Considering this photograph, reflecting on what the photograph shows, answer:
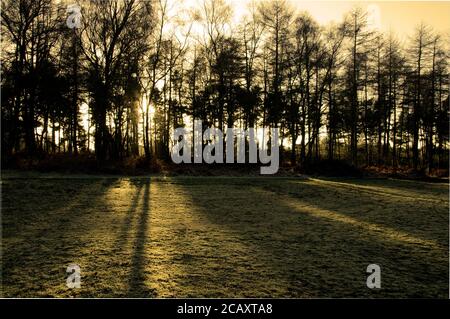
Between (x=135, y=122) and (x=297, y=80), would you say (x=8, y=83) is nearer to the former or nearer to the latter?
(x=135, y=122)

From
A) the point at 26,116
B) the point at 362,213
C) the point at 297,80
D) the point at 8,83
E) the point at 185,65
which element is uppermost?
the point at 185,65

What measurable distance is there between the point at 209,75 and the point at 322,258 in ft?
100

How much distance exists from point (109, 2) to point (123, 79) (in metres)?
6.52

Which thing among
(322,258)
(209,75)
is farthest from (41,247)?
(209,75)

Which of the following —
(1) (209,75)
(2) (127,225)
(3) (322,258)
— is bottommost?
Answer: (3) (322,258)

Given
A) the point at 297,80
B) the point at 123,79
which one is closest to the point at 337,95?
the point at 297,80

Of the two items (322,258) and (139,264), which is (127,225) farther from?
(322,258)

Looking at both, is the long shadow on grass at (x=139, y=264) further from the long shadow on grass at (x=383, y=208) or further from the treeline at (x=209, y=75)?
the treeline at (x=209, y=75)

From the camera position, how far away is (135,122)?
3969 centimetres

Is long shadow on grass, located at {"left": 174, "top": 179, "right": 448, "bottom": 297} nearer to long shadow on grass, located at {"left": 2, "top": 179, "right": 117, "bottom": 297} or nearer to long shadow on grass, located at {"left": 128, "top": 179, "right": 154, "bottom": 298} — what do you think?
long shadow on grass, located at {"left": 128, "top": 179, "right": 154, "bottom": 298}

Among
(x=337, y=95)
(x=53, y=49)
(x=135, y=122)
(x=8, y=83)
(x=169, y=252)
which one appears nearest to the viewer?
(x=169, y=252)

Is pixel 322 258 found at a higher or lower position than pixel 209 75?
lower

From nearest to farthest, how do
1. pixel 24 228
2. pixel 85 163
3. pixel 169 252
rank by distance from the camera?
pixel 169 252, pixel 24 228, pixel 85 163

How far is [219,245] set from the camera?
6070 mm
